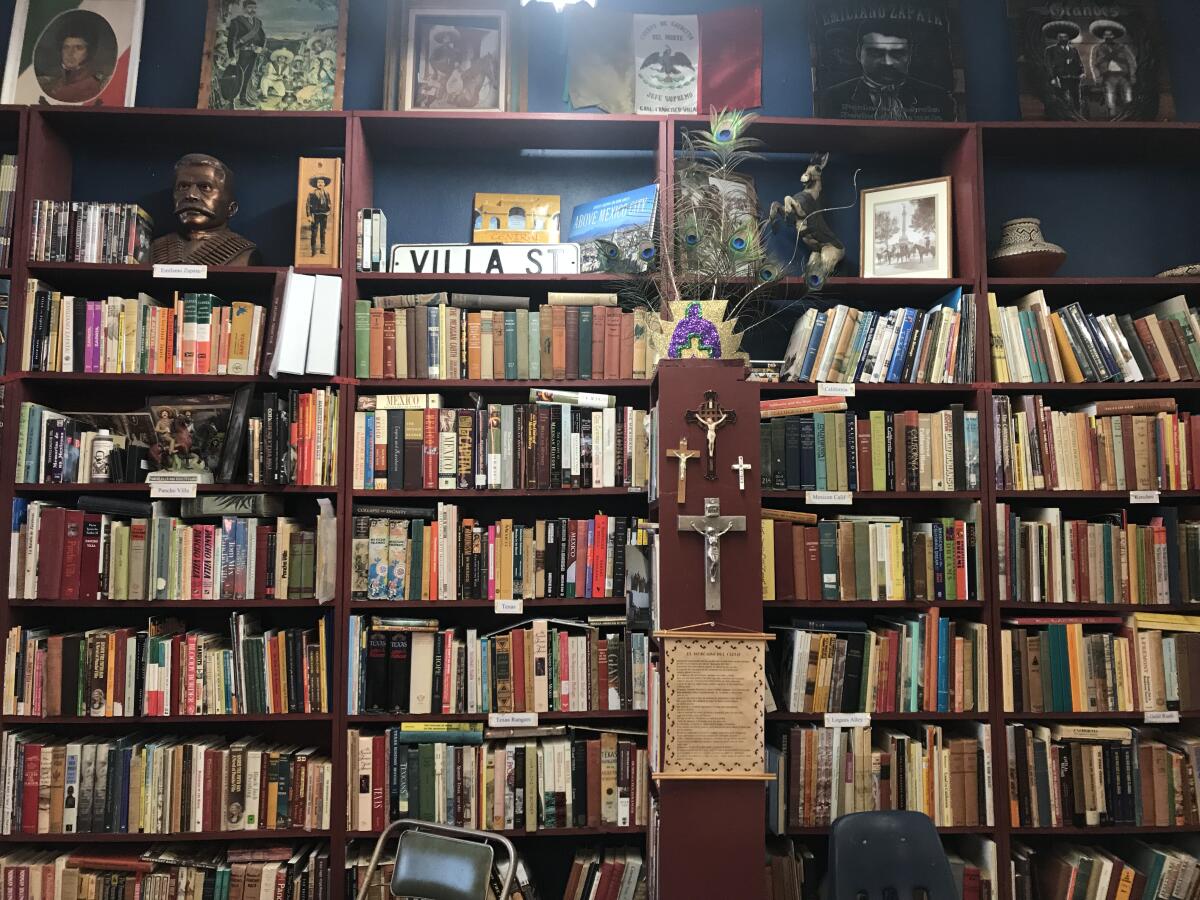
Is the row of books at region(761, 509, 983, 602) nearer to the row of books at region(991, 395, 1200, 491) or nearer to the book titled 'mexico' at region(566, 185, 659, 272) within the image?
the row of books at region(991, 395, 1200, 491)

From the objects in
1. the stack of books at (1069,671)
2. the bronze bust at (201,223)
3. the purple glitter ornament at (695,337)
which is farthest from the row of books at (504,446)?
the stack of books at (1069,671)

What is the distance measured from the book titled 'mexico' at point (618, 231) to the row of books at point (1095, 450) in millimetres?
1226

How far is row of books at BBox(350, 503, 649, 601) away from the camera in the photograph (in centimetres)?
258

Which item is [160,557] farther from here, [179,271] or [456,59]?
[456,59]

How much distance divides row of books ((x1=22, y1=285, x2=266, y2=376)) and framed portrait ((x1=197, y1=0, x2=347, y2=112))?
0.76m

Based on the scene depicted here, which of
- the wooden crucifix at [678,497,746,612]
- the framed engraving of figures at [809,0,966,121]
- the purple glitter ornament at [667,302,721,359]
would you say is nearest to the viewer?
the wooden crucifix at [678,497,746,612]

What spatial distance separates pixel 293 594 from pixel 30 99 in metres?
1.92

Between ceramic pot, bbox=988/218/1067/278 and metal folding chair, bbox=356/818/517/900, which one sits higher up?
ceramic pot, bbox=988/218/1067/278

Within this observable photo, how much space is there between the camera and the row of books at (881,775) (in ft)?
8.26

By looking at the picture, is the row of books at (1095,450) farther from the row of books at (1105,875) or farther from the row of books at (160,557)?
the row of books at (160,557)

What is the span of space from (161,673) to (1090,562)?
2880 mm

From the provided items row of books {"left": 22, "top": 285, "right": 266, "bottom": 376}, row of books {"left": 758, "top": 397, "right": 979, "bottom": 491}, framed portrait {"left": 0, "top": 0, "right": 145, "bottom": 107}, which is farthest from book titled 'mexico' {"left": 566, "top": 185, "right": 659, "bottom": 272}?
framed portrait {"left": 0, "top": 0, "right": 145, "bottom": 107}

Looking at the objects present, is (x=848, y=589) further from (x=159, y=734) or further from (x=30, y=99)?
(x=30, y=99)

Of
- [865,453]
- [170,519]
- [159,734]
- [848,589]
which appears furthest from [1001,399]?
[159,734]
